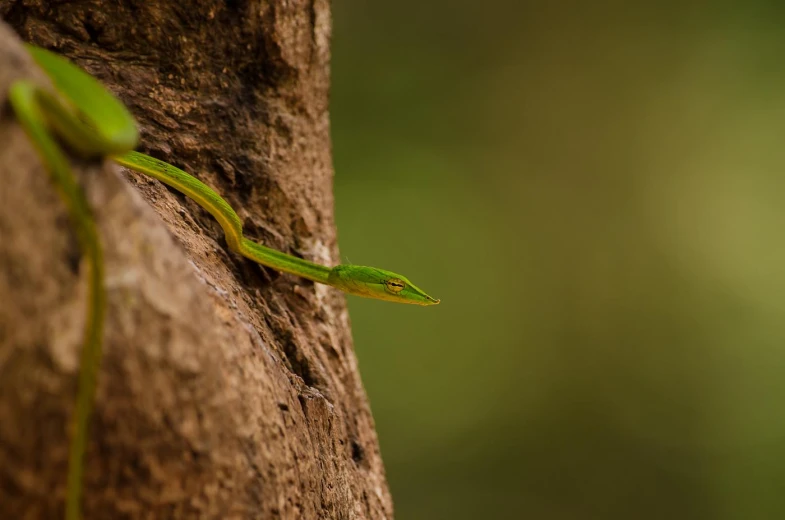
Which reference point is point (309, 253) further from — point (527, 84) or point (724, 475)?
point (724, 475)

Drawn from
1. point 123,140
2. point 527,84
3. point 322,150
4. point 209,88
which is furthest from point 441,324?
point 123,140

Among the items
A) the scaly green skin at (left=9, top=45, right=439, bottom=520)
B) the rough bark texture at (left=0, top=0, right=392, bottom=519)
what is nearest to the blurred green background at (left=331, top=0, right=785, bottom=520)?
the rough bark texture at (left=0, top=0, right=392, bottom=519)

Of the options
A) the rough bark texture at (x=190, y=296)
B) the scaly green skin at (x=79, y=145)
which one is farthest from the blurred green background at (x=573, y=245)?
the scaly green skin at (x=79, y=145)

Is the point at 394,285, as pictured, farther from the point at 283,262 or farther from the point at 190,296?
the point at 190,296

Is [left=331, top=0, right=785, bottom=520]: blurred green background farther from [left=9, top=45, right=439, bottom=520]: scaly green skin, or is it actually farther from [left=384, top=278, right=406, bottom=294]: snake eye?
[left=9, top=45, right=439, bottom=520]: scaly green skin

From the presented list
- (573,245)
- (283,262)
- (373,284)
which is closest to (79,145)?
(283,262)
